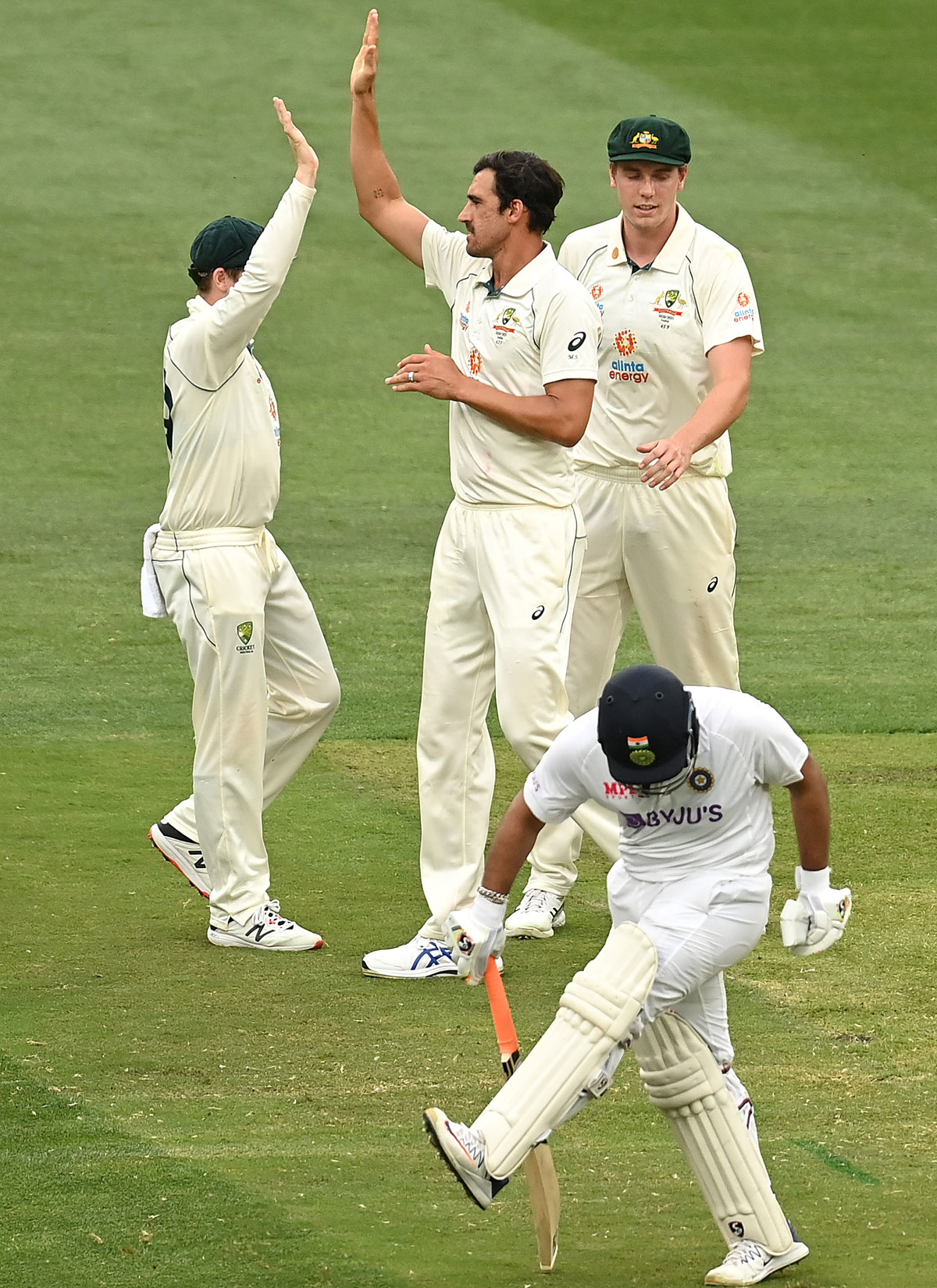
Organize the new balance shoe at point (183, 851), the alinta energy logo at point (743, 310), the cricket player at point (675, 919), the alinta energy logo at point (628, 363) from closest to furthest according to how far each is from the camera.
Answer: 1. the cricket player at point (675, 919)
2. the alinta energy logo at point (743, 310)
3. the alinta energy logo at point (628, 363)
4. the new balance shoe at point (183, 851)

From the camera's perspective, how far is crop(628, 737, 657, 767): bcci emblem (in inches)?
182

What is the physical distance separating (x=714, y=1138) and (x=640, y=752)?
877 mm

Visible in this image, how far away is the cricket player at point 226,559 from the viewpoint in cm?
702

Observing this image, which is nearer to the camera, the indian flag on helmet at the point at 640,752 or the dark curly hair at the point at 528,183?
the indian flag on helmet at the point at 640,752

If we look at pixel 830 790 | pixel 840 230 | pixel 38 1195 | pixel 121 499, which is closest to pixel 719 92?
pixel 840 230

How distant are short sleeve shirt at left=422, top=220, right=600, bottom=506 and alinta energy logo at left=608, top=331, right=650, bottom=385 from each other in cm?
48

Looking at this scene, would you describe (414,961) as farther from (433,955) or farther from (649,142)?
(649,142)

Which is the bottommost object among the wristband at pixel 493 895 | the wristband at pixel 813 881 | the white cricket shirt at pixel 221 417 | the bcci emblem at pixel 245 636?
the wristband at pixel 493 895

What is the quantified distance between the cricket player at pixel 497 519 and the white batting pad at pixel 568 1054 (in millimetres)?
2195

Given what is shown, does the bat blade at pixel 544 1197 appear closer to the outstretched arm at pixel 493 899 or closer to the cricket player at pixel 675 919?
the cricket player at pixel 675 919

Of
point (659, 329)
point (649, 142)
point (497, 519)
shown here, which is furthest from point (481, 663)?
point (649, 142)

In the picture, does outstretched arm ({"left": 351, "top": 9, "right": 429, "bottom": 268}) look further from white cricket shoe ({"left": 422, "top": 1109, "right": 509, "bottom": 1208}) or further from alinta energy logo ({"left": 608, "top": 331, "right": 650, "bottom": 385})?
white cricket shoe ({"left": 422, "top": 1109, "right": 509, "bottom": 1208})

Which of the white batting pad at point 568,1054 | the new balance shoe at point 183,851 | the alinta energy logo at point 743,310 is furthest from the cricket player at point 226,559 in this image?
the white batting pad at point 568,1054

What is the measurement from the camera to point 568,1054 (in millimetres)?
4574
